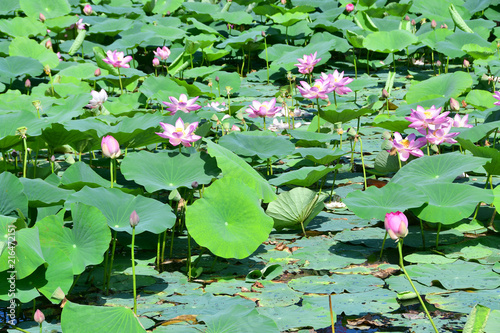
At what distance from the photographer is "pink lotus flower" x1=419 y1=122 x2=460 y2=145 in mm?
2521

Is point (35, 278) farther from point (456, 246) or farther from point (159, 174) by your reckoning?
point (456, 246)

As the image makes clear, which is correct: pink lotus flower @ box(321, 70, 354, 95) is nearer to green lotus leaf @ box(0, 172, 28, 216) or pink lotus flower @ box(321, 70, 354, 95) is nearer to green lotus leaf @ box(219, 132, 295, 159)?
green lotus leaf @ box(219, 132, 295, 159)

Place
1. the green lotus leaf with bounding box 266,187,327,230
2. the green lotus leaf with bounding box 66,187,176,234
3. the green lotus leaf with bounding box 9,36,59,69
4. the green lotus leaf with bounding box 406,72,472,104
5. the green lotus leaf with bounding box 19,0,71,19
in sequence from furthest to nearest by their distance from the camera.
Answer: the green lotus leaf with bounding box 19,0,71,19
the green lotus leaf with bounding box 9,36,59,69
the green lotus leaf with bounding box 406,72,472,104
the green lotus leaf with bounding box 266,187,327,230
the green lotus leaf with bounding box 66,187,176,234

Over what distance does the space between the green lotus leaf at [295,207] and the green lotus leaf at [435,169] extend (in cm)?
37

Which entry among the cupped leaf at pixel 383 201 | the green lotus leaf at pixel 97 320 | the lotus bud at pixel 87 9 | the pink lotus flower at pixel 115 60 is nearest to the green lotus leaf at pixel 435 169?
the cupped leaf at pixel 383 201

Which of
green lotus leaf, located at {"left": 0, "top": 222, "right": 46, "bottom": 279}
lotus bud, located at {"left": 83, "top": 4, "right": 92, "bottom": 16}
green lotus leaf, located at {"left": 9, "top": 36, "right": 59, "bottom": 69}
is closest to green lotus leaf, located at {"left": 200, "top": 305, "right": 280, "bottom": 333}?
green lotus leaf, located at {"left": 0, "top": 222, "right": 46, "bottom": 279}

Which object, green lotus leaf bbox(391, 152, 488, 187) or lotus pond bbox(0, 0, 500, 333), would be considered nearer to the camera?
lotus pond bbox(0, 0, 500, 333)

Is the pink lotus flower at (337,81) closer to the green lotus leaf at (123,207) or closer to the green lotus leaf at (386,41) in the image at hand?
the green lotus leaf at (123,207)

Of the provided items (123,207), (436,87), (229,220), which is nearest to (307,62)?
(436,87)

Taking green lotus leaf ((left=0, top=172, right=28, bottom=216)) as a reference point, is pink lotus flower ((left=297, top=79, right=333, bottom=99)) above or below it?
above

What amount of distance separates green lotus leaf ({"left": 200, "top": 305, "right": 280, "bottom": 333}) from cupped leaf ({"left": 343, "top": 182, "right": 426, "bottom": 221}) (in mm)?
706

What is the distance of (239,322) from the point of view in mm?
1453

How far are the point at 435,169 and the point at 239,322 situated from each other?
4.31 ft

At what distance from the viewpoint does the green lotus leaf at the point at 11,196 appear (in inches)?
72.1
